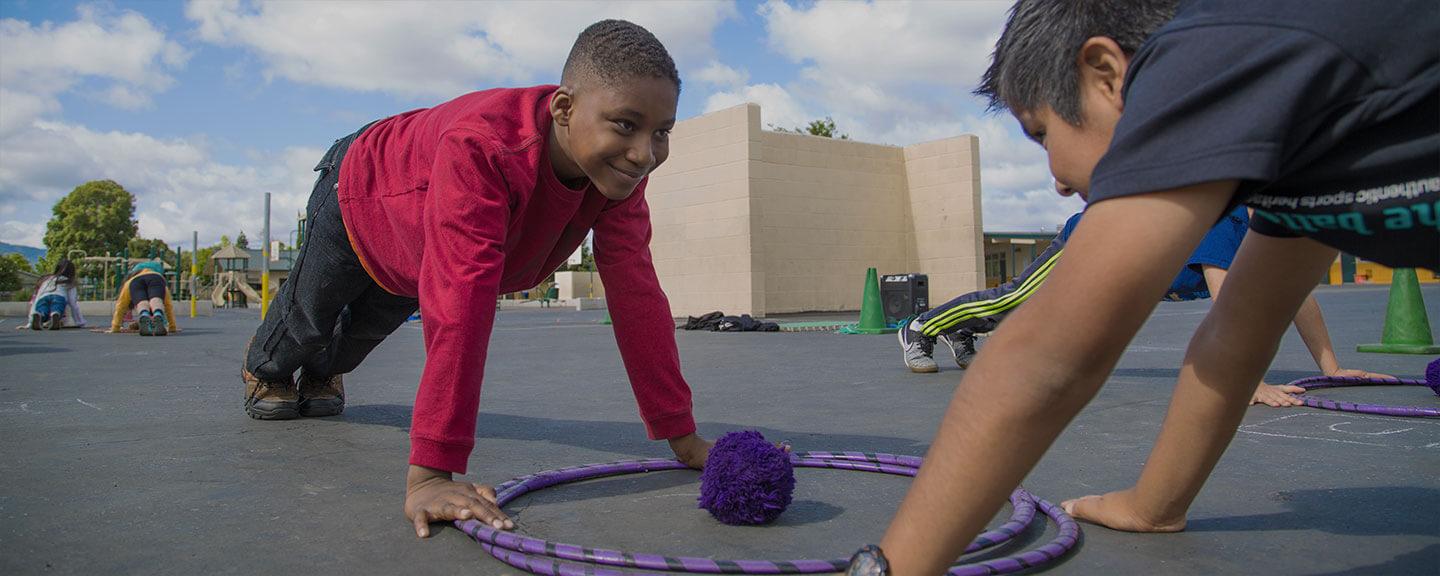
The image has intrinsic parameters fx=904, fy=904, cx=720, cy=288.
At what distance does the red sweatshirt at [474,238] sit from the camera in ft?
7.34

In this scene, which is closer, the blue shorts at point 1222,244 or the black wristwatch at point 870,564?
the black wristwatch at point 870,564

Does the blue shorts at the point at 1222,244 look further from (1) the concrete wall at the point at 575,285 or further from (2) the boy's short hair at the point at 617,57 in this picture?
(1) the concrete wall at the point at 575,285

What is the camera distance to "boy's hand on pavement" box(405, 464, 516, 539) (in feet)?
6.84

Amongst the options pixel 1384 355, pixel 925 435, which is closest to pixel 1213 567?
pixel 925 435

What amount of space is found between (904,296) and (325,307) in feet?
30.1

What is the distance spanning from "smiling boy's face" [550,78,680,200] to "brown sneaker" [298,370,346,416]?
223 centimetres

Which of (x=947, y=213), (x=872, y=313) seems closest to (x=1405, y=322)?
(x=872, y=313)

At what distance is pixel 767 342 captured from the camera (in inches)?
371

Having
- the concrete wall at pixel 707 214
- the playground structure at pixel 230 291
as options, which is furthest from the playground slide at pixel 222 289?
the concrete wall at pixel 707 214

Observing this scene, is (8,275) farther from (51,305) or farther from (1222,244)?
(1222,244)

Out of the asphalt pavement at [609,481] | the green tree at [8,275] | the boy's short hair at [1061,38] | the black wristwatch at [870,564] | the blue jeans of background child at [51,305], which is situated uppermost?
the green tree at [8,275]

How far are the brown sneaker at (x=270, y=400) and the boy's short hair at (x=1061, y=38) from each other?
3.60 meters

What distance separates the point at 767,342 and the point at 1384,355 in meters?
5.19

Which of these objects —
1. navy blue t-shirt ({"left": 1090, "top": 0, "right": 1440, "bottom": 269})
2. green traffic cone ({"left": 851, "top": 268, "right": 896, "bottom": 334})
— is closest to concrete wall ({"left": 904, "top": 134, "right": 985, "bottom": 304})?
green traffic cone ({"left": 851, "top": 268, "right": 896, "bottom": 334})
